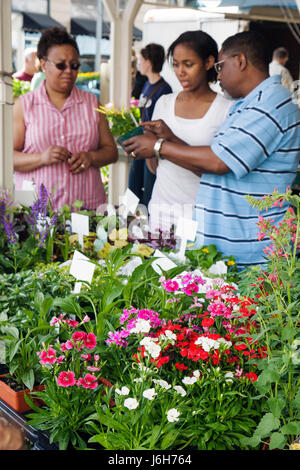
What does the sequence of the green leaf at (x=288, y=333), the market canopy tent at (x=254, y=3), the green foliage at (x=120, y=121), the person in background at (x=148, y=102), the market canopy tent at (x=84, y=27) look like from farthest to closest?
1. the market canopy tent at (x=84, y=27)
2. the market canopy tent at (x=254, y=3)
3. the person in background at (x=148, y=102)
4. the green foliage at (x=120, y=121)
5. the green leaf at (x=288, y=333)

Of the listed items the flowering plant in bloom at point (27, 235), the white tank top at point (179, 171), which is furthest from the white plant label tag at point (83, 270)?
the white tank top at point (179, 171)

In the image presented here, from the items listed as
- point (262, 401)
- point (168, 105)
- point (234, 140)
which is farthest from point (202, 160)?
point (262, 401)

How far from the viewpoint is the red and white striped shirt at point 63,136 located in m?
2.79

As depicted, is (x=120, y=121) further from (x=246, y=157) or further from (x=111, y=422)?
(x=111, y=422)

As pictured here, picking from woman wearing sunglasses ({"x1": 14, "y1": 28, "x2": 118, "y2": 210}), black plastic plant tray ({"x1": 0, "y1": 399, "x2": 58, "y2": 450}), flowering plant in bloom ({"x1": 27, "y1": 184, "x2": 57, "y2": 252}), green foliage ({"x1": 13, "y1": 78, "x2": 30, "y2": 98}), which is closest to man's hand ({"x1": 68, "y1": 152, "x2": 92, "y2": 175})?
woman wearing sunglasses ({"x1": 14, "y1": 28, "x2": 118, "y2": 210})

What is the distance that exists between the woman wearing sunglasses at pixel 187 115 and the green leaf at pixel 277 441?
57.2 inches

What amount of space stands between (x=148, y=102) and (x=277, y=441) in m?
2.83

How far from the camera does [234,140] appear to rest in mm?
2076

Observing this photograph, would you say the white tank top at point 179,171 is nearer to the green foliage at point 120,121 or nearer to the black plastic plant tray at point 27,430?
the green foliage at point 120,121

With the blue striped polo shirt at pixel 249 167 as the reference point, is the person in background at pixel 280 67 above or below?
above

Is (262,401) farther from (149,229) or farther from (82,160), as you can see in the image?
(82,160)

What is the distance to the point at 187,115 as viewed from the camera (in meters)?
2.54

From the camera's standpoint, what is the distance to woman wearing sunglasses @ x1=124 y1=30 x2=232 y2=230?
2.44 metres

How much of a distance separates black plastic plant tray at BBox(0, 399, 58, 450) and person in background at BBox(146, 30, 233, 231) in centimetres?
134
